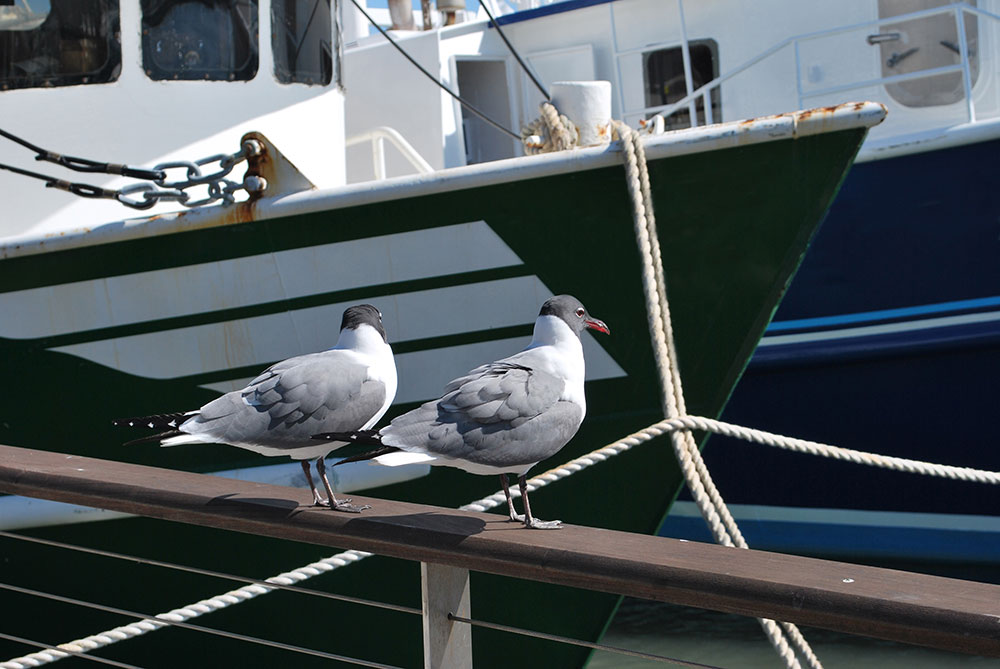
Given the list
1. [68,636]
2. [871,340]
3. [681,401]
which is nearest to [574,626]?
[681,401]

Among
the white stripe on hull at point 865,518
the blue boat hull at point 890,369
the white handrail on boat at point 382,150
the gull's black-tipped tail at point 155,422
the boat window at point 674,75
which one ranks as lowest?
the white stripe on hull at point 865,518

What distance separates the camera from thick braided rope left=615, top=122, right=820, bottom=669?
289 cm

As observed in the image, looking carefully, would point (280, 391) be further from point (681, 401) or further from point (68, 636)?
point (68, 636)

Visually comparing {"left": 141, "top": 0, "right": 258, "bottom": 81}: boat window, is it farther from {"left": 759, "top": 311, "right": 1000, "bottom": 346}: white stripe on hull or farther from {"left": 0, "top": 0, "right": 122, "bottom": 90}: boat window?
{"left": 759, "top": 311, "right": 1000, "bottom": 346}: white stripe on hull

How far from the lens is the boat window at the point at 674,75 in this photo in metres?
6.90

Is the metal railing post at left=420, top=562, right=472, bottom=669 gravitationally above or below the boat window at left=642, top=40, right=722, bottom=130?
below

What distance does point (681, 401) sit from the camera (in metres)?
3.05

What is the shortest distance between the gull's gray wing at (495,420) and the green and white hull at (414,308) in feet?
4.52

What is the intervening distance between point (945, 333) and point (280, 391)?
12.3 feet

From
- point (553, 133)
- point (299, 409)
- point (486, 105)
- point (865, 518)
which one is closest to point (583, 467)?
point (299, 409)

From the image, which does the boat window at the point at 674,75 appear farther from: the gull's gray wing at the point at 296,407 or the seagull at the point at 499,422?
the gull's gray wing at the point at 296,407

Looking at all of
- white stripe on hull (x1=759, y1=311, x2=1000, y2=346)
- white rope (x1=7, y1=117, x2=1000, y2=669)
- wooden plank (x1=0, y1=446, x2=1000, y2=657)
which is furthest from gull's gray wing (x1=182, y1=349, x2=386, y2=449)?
white stripe on hull (x1=759, y1=311, x2=1000, y2=346)

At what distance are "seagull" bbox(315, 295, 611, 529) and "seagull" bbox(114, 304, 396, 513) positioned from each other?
16 centimetres

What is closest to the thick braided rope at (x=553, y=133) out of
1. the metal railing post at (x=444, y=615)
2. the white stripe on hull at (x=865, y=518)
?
the metal railing post at (x=444, y=615)
